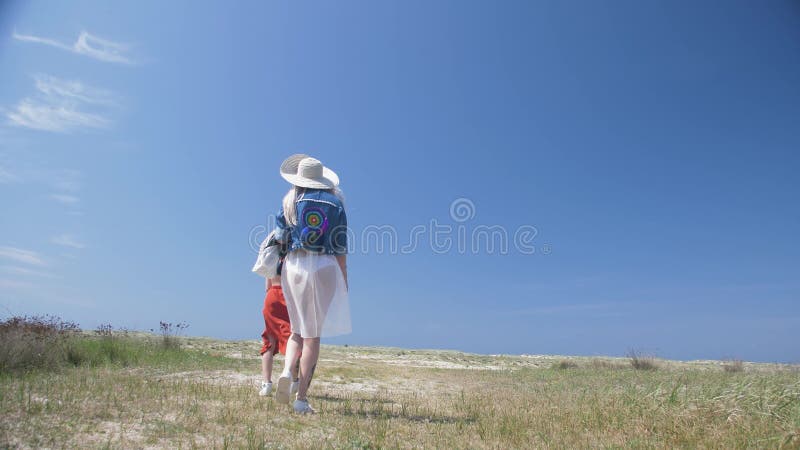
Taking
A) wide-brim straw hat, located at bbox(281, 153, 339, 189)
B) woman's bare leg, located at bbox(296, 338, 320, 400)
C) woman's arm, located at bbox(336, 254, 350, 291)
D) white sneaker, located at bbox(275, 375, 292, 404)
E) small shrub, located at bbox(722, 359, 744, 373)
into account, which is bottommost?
small shrub, located at bbox(722, 359, 744, 373)

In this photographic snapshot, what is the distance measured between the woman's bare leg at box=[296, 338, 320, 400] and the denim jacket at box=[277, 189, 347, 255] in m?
0.95

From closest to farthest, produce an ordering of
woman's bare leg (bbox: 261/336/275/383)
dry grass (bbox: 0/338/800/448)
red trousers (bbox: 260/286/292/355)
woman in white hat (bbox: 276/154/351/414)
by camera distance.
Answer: dry grass (bbox: 0/338/800/448)
woman in white hat (bbox: 276/154/351/414)
woman's bare leg (bbox: 261/336/275/383)
red trousers (bbox: 260/286/292/355)

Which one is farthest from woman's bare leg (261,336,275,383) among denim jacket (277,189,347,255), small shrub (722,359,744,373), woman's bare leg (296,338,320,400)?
small shrub (722,359,744,373)

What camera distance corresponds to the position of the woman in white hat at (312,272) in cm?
495

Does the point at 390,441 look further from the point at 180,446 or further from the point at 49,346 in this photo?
the point at 49,346

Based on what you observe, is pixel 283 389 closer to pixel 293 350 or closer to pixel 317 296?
pixel 293 350

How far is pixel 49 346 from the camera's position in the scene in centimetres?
806

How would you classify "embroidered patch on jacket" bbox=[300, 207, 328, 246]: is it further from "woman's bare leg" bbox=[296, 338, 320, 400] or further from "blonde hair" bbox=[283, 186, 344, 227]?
"woman's bare leg" bbox=[296, 338, 320, 400]

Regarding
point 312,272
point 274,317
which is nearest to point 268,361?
point 274,317

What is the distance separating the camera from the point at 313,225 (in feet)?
16.5

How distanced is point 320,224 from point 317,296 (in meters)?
0.75

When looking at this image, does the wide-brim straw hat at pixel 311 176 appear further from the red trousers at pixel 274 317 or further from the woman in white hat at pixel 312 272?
the red trousers at pixel 274 317

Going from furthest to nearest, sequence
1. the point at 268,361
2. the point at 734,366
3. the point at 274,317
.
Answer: the point at 734,366
the point at 274,317
the point at 268,361

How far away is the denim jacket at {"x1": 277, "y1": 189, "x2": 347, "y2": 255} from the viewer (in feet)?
16.4
